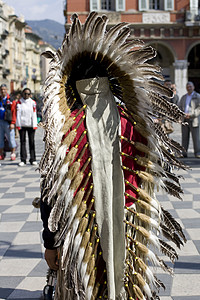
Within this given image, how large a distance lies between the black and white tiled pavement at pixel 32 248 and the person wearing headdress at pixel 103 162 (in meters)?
0.72

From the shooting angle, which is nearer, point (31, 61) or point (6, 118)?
point (6, 118)

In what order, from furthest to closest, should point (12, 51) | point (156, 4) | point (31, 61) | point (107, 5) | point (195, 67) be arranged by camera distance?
point (31, 61) → point (12, 51) → point (195, 67) → point (156, 4) → point (107, 5)

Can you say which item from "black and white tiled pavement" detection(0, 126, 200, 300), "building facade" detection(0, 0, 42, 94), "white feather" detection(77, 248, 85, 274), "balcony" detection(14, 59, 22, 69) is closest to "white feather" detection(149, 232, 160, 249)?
"white feather" detection(77, 248, 85, 274)

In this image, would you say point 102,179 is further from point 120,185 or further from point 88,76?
point 88,76

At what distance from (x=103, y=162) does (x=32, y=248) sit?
2405mm

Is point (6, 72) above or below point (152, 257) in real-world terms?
above

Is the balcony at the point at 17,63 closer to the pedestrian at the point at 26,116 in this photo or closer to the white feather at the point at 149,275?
the pedestrian at the point at 26,116

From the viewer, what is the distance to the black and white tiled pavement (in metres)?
3.26

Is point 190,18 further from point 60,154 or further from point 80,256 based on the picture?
point 80,256

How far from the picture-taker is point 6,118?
9922mm

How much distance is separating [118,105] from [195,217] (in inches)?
127

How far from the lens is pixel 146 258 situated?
7.05ft

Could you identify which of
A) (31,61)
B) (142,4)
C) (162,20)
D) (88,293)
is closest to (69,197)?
(88,293)

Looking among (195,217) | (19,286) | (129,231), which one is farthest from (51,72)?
(195,217)
